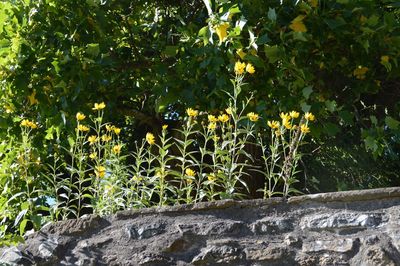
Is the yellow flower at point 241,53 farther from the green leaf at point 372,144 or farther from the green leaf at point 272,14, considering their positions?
the green leaf at point 372,144

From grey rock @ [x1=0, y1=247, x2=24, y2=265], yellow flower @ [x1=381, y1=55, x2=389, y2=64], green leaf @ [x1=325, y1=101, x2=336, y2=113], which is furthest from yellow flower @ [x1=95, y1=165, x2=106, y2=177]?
yellow flower @ [x1=381, y1=55, x2=389, y2=64]

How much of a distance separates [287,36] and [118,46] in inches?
48.3

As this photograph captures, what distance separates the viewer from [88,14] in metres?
4.01

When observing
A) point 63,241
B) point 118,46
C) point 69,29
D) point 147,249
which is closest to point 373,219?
point 147,249

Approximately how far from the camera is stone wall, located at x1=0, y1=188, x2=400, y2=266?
2471mm

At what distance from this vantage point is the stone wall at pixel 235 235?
2471 millimetres

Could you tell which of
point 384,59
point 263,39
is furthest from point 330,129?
point 263,39

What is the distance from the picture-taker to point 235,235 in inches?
100

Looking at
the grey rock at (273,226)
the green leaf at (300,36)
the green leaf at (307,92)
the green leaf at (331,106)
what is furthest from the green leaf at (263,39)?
the grey rock at (273,226)

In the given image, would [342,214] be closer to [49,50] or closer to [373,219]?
[373,219]

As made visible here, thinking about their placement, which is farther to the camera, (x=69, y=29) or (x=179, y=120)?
(x=179, y=120)

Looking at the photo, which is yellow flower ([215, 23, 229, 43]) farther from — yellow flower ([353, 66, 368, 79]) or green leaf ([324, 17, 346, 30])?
yellow flower ([353, 66, 368, 79])

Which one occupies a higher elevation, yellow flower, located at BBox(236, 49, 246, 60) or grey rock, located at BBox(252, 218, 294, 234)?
yellow flower, located at BBox(236, 49, 246, 60)

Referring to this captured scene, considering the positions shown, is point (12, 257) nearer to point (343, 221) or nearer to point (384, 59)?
point (343, 221)
